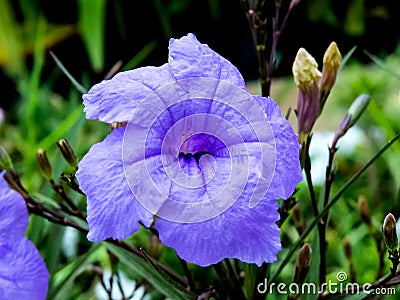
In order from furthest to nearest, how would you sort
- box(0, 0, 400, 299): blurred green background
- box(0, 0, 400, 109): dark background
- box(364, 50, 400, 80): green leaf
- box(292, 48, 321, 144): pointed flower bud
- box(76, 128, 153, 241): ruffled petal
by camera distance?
box(0, 0, 400, 109): dark background → box(0, 0, 400, 299): blurred green background → box(364, 50, 400, 80): green leaf → box(292, 48, 321, 144): pointed flower bud → box(76, 128, 153, 241): ruffled petal

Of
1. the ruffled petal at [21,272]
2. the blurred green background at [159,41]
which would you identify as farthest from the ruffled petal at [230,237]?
the blurred green background at [159,41]

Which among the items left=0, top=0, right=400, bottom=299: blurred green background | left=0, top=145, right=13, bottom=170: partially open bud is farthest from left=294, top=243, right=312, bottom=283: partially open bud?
left=0, top=0, right=400, bottom=299: blurred green background

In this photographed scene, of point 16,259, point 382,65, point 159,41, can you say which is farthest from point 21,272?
point 159,41

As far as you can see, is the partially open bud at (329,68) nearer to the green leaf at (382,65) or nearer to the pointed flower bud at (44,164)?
the green leaf at (382,65)

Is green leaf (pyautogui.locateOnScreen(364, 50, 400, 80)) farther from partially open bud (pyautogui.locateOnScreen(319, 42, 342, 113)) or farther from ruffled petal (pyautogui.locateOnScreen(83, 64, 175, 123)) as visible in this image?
ruffled petal (pyautogui.locateOnScreen(83, 64, 175, 123))

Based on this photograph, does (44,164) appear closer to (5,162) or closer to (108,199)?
(5,162)
